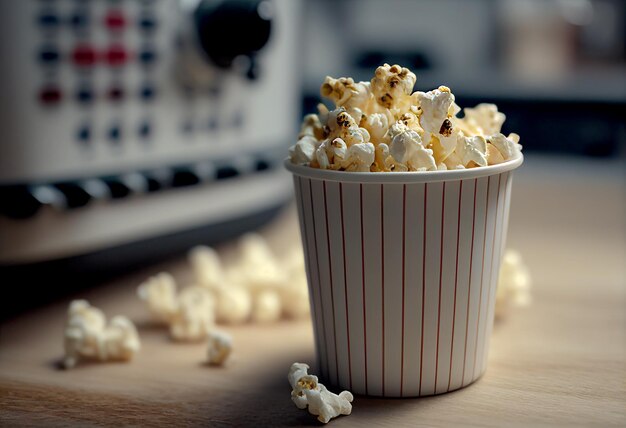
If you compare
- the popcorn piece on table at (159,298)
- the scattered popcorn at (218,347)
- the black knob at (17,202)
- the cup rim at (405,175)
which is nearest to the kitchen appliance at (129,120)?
the black knob at (17,202)

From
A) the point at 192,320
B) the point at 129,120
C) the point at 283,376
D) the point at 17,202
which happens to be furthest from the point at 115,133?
the point at 283,376

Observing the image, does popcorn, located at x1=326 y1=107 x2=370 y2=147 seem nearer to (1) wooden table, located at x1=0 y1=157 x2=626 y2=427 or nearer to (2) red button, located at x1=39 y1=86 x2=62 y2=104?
(1) wooden table, located at x1=0 y1=157 x2=626 y2=427

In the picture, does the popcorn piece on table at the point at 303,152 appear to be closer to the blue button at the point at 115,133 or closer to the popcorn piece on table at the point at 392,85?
the popcorn piece on table at the point at 392,85

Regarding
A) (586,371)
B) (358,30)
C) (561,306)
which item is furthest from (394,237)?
(358,30)

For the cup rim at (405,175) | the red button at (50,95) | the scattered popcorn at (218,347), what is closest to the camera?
the cup rim at (405,175)

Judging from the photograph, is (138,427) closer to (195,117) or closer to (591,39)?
(195,117)

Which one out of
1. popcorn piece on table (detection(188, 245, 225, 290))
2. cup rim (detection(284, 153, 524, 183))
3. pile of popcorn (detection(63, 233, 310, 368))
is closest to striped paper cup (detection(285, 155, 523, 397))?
cup rim (detection(284, 153, 524, 183))
